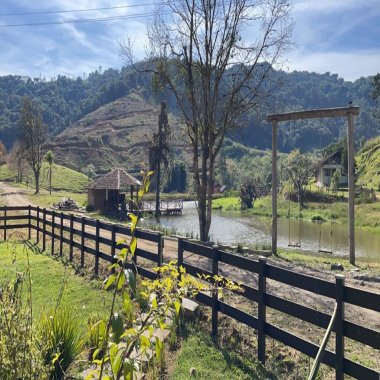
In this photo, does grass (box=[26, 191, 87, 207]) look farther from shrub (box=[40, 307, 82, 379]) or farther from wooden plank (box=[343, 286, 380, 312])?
wooden plank (box=[343, 286, 380, 312])

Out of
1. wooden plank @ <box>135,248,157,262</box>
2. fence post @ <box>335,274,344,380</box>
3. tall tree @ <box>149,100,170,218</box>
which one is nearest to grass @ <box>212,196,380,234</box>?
tall tree @ <box>149,100,170,218</box>

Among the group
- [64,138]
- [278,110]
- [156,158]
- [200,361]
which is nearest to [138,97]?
[64,138]

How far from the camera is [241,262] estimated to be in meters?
5.41

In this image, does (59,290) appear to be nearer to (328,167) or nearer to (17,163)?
(328,167)

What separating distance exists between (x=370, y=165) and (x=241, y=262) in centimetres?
5927

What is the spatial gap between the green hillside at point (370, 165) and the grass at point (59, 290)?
159ft

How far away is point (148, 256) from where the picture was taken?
7508 millimetres

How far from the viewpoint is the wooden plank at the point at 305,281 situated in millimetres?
4254

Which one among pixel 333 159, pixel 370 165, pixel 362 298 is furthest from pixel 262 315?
pixel 333 159

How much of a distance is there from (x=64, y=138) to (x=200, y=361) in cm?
13831

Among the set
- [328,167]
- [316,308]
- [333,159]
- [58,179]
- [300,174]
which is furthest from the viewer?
[58,179]

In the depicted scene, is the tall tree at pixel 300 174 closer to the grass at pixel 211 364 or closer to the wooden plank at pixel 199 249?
the wooden plank at pixel 199 249

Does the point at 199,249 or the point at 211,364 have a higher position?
the point at 199,249

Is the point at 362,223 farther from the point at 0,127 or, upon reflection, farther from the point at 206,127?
the point at 0,127
